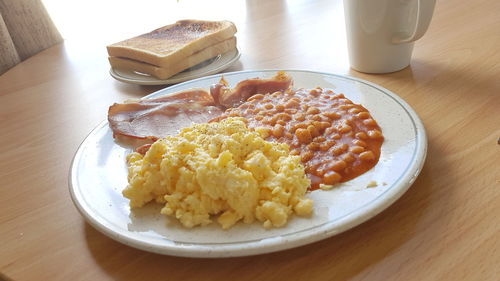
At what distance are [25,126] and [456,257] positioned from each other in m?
1.40

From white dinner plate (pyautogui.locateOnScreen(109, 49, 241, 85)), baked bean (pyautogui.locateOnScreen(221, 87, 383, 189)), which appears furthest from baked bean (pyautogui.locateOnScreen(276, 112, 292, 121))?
white dinner plate (pyautogui.locateOnScreen(109, 49, 241, 85))

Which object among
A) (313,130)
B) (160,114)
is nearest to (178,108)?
(160,114)

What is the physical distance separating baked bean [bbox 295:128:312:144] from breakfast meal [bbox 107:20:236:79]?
82 cm

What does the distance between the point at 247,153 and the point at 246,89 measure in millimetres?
524

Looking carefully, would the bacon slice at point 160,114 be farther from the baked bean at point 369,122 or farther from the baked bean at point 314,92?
the baked bean at point 369,122

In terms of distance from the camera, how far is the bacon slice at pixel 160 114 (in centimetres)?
130

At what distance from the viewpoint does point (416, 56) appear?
170 centimetres

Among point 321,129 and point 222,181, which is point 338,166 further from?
point 222,181

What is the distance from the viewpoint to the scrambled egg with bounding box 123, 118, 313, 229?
864mm

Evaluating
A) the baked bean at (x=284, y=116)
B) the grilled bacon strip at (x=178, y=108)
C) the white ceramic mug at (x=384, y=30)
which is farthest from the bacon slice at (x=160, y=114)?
the white ceramic mug at (x=384, y=30)

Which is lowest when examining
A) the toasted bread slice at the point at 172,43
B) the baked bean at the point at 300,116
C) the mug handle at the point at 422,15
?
the baked bean at the point at 300,116

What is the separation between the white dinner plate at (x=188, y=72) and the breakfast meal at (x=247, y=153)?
0.36 metres

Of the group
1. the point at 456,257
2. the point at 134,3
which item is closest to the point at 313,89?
the point at 456,257

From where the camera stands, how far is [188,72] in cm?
185
